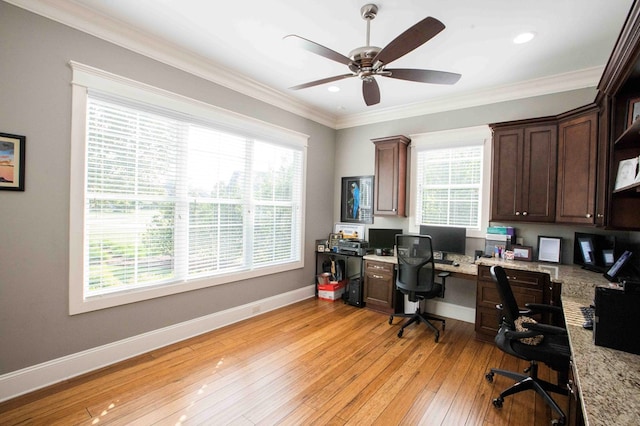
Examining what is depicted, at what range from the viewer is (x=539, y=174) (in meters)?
3.19

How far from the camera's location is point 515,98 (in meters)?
3.57

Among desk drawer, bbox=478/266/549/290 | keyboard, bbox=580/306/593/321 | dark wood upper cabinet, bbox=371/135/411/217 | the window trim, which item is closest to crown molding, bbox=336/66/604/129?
the window trim

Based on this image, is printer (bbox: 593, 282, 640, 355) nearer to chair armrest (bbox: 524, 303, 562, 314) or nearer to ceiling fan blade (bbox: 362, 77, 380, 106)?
chair armrest (bbox: 524, 303, 562, 314)

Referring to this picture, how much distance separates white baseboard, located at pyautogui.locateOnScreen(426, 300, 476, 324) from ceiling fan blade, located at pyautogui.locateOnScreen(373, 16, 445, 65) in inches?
129

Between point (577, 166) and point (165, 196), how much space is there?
420cm

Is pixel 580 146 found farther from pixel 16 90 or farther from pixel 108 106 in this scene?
pixel 16 90

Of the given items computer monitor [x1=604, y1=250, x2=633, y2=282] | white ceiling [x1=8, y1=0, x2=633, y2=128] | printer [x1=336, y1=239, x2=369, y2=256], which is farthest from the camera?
printer [x1=336, y1=239, x2=369, y2=256]

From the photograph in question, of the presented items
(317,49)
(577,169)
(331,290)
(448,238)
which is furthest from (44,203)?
(577,169)

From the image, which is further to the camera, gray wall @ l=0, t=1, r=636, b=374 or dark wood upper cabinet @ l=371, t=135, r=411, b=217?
dark wood upper cabinet @ l=371, t=135, r=411, b=217

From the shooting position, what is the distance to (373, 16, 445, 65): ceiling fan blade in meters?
1.71

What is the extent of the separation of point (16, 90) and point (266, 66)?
83.8 inches

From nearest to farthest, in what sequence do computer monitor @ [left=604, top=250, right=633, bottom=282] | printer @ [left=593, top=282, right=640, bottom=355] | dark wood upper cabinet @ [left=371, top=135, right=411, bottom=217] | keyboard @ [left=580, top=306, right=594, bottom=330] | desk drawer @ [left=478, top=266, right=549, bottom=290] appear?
1. printer @ [left=593, top=282, right=640, bottom=355]
2. keyboard @ [left=580, top=306, right=594, bottom=330]
3. computer monitor @ [left=604, top=250, right=633, bottom=282]
4. desk drawer @ [left=478, top=266, right=549, bottom=290]
5. dark wood upper cabinet @ [left=371, top=135, right=411, bottom=217]

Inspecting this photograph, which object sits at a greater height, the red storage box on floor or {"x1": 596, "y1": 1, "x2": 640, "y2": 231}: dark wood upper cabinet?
{"x1": 596, "y1": 1, "x2": 640, "y2": 231}: dark wood upper cabinet

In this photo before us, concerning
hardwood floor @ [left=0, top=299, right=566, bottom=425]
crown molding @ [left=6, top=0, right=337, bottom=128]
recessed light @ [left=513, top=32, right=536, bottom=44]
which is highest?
recessed light @ [left=513, top=32, right=536, bottom=44]
